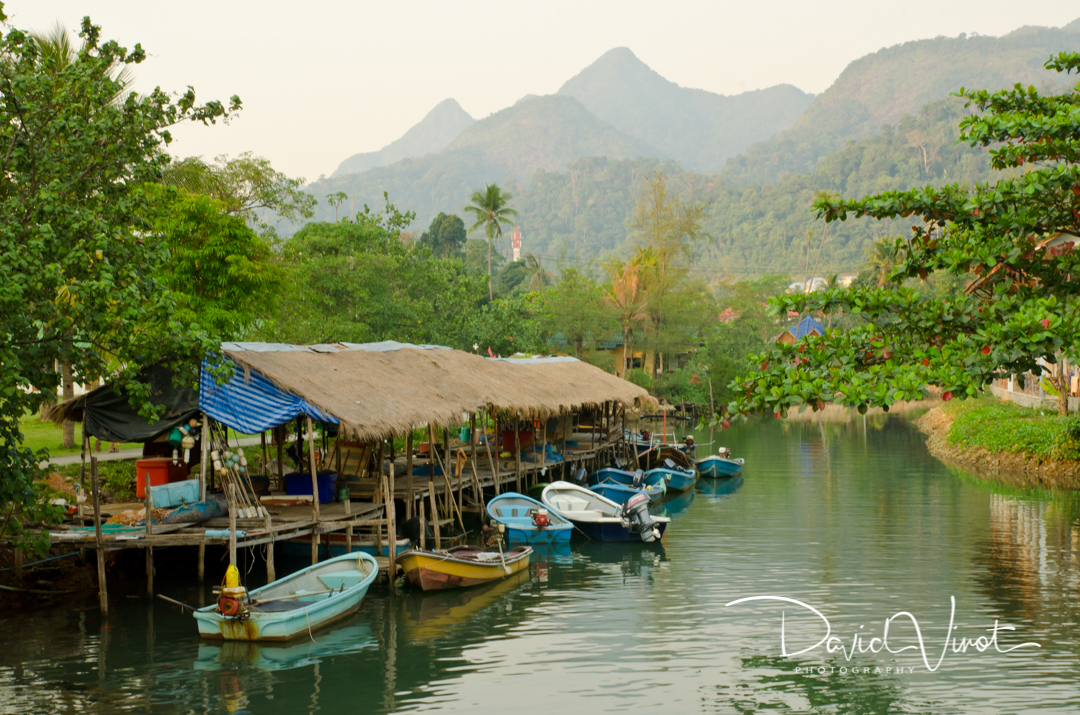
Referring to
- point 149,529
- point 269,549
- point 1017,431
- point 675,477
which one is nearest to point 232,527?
point 269,549

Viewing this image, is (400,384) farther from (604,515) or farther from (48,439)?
(48,439)

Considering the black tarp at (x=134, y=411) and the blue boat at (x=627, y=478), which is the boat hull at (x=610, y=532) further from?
the black tarp at (x=134, y=411)

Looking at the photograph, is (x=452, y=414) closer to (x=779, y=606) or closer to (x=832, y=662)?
(x=779, y=606)

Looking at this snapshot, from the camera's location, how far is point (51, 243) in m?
11.7

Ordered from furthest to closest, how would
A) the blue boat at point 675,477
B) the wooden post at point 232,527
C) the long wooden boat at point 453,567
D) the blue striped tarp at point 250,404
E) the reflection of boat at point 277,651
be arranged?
the blue boat at point 675,477, the long wooden boat at point 453,567, the blue striped tarp at point 250,404, the wooden post at point 232,527, the reflection of boat at point 277,651

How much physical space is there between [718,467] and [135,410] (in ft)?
71.9

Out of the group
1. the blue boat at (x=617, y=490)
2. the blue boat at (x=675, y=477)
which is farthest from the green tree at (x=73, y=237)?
the blue boat at (x=675, y=477)

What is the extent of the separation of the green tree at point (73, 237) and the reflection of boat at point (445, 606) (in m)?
5.48

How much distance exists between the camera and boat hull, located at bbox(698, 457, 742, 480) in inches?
1289

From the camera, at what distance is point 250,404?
16.1 metres

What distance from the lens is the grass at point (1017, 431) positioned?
29.1 m

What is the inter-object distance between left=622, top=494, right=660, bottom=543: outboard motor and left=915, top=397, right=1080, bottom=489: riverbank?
14386mm

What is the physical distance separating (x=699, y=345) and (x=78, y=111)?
163ft

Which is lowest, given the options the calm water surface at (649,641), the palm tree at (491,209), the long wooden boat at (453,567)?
the calm water surface at (649,641)
